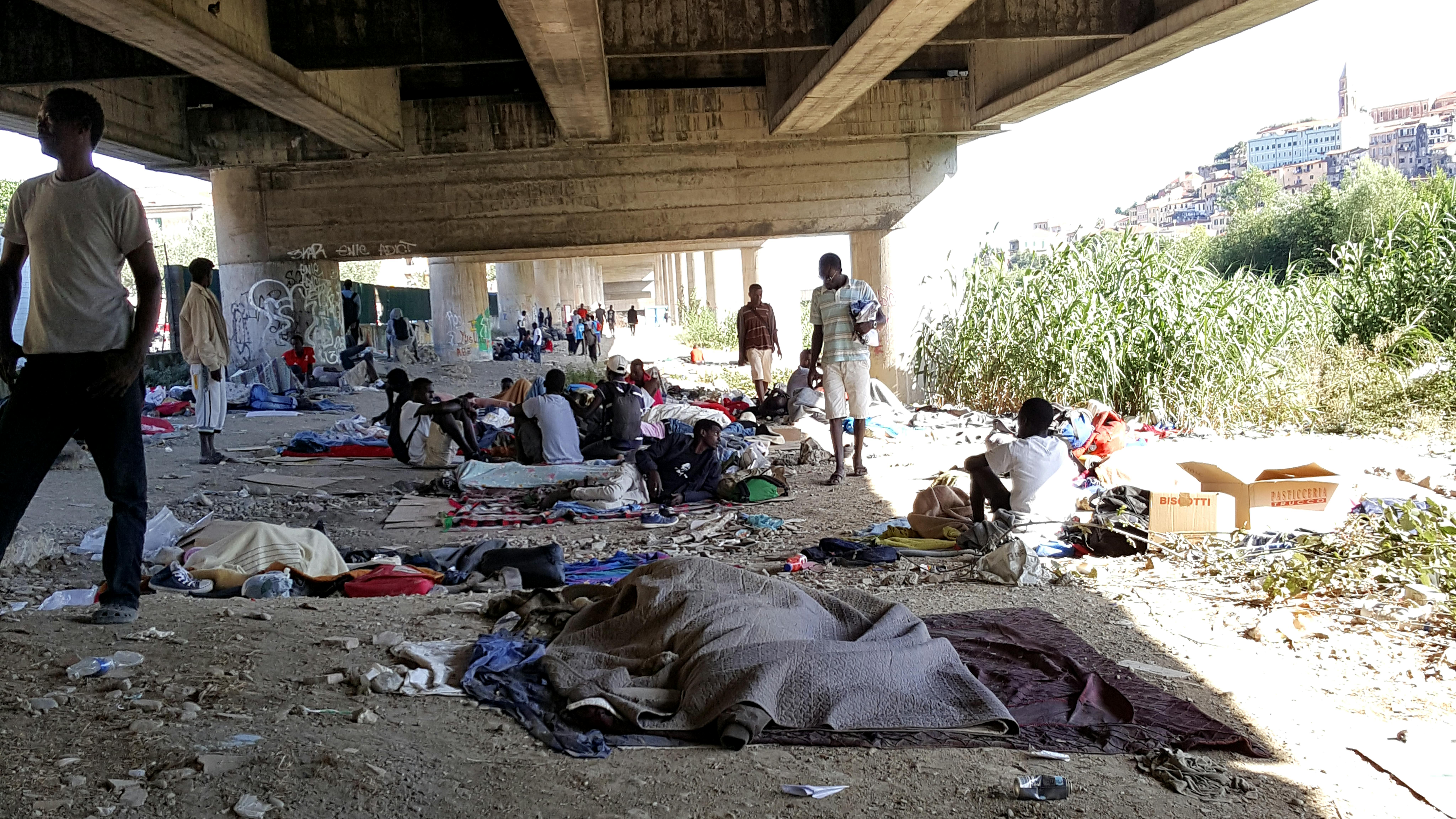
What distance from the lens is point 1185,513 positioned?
6633 mm

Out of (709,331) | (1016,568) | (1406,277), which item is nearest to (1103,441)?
(1016,568)

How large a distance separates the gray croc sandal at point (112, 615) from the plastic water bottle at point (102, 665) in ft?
1.14

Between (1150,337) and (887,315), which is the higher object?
(887,315)

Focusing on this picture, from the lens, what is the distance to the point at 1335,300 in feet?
44.4

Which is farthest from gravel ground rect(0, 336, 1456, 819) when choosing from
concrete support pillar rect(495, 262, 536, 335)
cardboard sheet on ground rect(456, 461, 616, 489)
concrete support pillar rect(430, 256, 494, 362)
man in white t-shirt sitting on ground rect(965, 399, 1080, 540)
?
concrete support pillar rect(495, 262, 536, 335)

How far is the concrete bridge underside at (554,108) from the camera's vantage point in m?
9.67

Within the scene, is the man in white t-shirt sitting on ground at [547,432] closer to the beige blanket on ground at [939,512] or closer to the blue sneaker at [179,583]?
the beige blanket on ground at [939,512]

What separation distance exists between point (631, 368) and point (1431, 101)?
137830mm

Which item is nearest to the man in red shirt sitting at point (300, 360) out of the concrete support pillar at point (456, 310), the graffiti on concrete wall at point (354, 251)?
the graffiti on concrete wall at point (354, 251)

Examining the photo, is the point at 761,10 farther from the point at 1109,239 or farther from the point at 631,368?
the point at 1109,239

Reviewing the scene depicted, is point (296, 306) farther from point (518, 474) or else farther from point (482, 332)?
point (482, 332)

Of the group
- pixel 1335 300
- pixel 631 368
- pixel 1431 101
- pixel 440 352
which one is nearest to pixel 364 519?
pixel 631 368

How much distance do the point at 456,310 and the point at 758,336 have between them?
61.6ft

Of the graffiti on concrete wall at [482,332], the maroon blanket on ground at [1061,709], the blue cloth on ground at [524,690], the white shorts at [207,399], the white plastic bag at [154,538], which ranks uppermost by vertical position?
the graffiti on concrete wall at [482,332]
